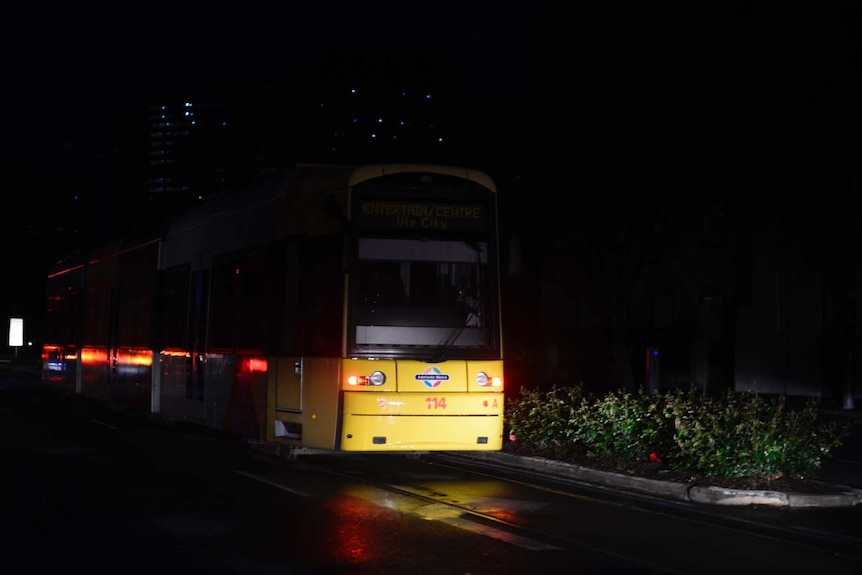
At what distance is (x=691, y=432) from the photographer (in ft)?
45.9

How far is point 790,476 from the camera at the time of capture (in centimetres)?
1359

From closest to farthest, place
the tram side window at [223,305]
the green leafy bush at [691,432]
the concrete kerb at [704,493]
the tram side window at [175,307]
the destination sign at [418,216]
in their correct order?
the concrete kerb at [704,493] < the green leafy bush at [691,432] < the destination sign at [418,216] < the tram side window at [223,305] < the tram side window at [175,307]

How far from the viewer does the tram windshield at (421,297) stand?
46.6ft

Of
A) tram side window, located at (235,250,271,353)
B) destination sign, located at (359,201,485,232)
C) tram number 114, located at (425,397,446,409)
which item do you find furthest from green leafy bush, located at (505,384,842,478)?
tram side window, located at (235,250,271,353)

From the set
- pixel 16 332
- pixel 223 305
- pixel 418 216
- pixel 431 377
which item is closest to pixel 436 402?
pixel 431 377

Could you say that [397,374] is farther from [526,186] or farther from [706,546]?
[526,186]

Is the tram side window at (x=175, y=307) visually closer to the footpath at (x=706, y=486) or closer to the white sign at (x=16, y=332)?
the footpath at (x=706, y=486)

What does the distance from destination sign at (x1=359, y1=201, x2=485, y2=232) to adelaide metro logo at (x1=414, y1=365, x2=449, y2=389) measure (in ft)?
5.50

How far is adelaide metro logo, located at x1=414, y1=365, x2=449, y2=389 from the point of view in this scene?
46.4 feet

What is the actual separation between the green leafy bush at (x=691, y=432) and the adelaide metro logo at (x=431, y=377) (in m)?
2.48

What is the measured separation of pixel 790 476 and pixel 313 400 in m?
5.44

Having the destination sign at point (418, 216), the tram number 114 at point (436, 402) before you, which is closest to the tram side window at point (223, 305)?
the destination sign at point (418, 216)

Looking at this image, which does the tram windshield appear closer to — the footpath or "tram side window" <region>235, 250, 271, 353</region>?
the footpath

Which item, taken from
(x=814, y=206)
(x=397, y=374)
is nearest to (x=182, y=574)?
(x=397, y=374)
